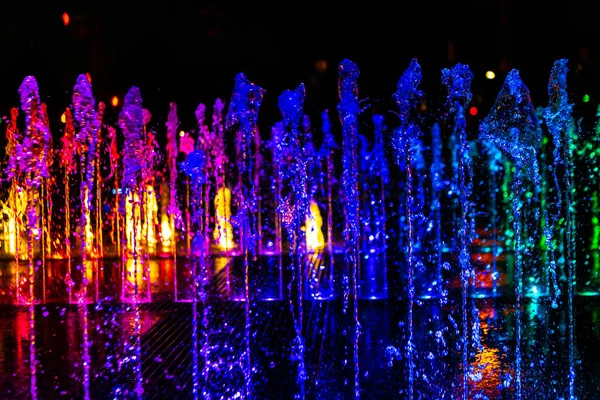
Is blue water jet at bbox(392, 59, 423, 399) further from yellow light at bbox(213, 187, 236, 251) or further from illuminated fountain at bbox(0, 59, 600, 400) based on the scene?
yellow light at bbox(213, 187, 236, 251)

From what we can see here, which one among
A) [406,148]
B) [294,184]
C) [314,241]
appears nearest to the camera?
[314,241]

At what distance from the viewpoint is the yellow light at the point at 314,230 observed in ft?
36.9

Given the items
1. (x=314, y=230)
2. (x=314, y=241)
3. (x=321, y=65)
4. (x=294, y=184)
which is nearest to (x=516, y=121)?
(x=314, y=241)

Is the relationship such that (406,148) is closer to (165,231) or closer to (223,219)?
(223,219)

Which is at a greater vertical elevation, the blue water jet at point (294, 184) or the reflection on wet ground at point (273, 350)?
the blue water jet at point (294, 184)

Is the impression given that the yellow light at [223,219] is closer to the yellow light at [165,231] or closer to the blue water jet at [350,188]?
the yellow light at [165,231]

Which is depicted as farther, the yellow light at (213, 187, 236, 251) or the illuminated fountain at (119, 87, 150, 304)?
the yellow light at (213, 187, 236, 251)

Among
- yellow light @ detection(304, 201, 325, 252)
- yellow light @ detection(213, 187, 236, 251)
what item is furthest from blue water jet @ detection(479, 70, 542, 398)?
yellow light @ detection(213, 187, 236, 251)

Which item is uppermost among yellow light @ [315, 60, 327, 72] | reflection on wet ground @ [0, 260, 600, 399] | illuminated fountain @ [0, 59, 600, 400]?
yellow light @ [315, 60, 327, 72]

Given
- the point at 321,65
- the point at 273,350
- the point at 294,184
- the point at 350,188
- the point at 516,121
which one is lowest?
the point at 273,350

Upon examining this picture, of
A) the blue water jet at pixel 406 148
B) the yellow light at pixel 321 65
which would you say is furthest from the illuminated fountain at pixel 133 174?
the yellow light at pixel 321 65

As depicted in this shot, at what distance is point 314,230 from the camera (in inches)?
458

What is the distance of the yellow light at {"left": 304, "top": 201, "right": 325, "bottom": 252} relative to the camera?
11258mm

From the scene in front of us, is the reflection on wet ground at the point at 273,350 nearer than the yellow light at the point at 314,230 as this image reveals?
Yes
